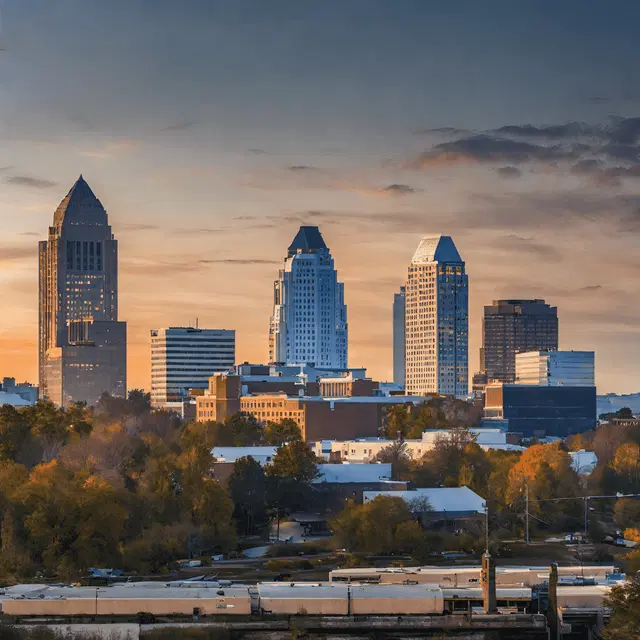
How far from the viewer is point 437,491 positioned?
141 metres

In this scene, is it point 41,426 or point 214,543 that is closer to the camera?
point 214,543

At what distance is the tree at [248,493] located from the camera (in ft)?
443

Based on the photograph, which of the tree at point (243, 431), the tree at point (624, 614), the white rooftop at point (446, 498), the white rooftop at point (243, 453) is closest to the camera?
the tree at point (624, 614)

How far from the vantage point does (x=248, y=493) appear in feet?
456

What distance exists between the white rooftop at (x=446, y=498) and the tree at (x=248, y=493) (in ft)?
25.3

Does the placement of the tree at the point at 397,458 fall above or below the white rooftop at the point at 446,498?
above

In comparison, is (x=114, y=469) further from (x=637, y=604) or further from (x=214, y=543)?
(x=637, y=604)

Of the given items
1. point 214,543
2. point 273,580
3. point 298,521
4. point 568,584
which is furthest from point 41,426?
point 568,584

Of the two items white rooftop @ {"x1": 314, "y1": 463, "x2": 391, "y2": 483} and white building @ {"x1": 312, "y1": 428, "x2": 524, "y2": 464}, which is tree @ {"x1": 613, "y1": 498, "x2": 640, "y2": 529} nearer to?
white rooftop @ {"x1": 314, "y1": 463, "x2": 391, "y2": 483}

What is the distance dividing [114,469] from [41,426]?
57.7 ft

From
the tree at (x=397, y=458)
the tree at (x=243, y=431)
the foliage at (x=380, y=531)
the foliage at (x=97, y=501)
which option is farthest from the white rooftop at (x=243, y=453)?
the foliage at (x=380, y=531)

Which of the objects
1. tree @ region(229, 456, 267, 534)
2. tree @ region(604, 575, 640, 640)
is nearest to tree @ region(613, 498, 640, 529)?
tree @ region(229, 456, 267, 534)

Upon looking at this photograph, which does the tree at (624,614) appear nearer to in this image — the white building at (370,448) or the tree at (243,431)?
the white building at (370,448)

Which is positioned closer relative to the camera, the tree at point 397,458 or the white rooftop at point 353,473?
the white rooftop at point 353,473
